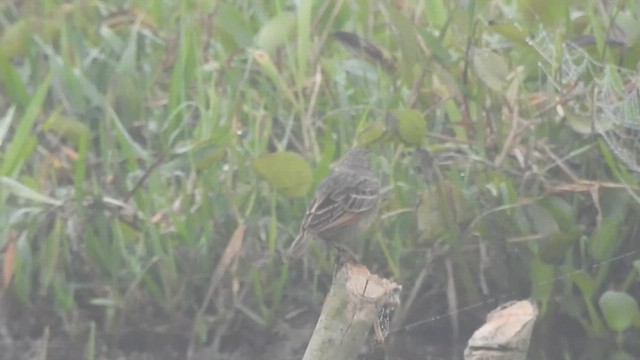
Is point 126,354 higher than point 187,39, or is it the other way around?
point 187,39

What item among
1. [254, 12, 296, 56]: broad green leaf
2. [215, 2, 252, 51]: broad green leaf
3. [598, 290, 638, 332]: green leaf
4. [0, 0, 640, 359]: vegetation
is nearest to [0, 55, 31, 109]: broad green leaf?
[0, 0, 640, 359]: vegetation

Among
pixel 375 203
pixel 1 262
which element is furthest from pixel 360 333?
pixel 1 262

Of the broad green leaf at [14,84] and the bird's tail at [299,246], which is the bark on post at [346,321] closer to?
the bird's tail at [299,246]

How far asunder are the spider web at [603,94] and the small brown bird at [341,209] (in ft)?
2.08

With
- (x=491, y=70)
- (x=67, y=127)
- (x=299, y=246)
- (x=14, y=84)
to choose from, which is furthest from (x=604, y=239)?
(x=14, y=84)

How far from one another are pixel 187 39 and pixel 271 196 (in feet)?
2.60

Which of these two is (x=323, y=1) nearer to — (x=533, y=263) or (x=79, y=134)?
(x=79, y=134)

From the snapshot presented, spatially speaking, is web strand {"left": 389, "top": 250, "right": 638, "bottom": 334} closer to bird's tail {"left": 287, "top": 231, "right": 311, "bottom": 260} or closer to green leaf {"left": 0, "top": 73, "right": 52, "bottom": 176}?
bird's tail {"left": 287, "top": 231, "right": 311, "bottom": 260}

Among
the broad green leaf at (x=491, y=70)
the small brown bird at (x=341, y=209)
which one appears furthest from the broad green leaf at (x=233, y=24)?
the broad green leaf at (x=491, y=70)

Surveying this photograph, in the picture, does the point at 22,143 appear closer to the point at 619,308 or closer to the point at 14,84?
the point at 14,84

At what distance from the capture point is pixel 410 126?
418 cm

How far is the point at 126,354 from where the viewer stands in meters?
4.56

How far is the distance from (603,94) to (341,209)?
847 millimetres

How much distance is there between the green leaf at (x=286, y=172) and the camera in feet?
13.8
